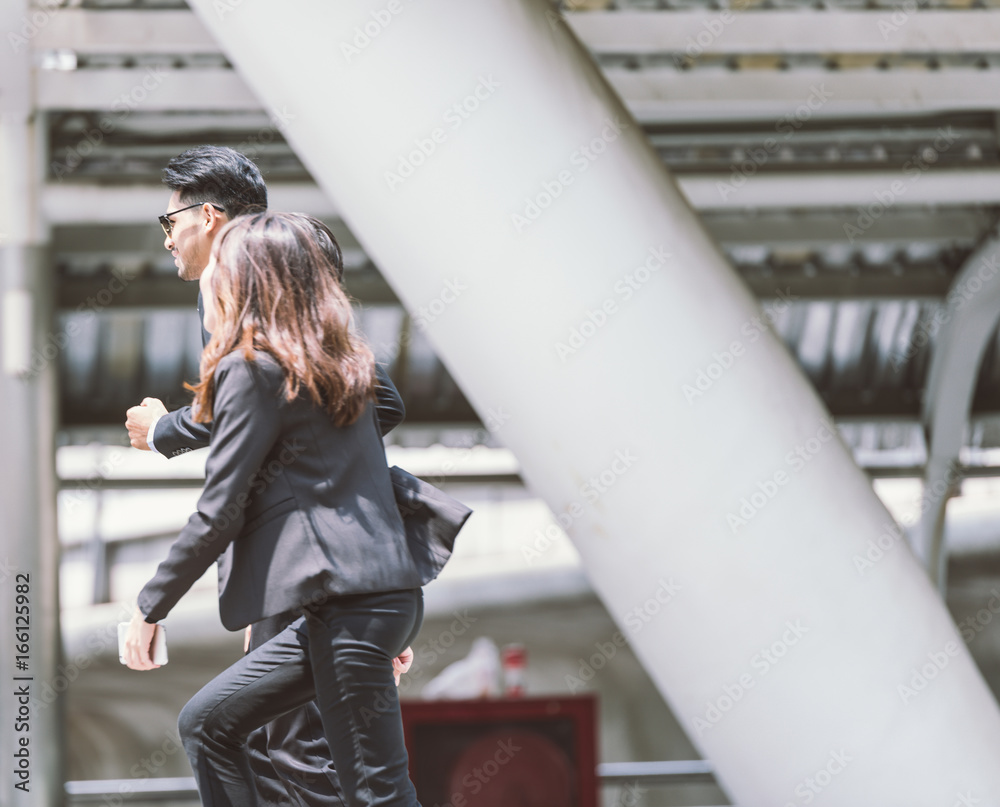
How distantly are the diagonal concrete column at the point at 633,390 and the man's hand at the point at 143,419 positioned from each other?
832 millimetres

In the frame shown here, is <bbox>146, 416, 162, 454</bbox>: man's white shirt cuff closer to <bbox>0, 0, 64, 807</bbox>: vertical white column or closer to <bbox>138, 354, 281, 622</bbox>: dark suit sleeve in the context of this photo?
<bbox>138, 354, 281, 622</bbox>: dark suit sleeve

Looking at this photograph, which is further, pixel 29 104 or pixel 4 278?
pixel 4 278

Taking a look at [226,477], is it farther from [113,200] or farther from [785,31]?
[113,200]

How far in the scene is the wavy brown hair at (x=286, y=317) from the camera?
5.34ft

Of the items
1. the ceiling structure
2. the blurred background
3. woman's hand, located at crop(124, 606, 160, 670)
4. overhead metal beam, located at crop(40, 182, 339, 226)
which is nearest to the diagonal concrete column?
the ceiling structure

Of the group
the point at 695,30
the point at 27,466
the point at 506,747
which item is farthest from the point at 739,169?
the point at 27,466

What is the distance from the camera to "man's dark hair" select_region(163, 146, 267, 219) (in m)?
1.88

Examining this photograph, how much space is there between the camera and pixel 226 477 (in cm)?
155

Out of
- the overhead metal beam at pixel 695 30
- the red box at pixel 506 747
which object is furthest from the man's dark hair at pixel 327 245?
the overhead metal beam at pixel 695 30

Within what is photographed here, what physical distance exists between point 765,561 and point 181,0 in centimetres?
437

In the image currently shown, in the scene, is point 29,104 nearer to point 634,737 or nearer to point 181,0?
point 181,0

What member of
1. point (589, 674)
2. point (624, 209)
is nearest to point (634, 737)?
point (589, 674)

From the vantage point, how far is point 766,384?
2482mm

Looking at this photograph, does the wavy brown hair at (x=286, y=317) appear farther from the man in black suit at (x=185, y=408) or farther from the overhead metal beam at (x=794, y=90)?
the overhead metal beam at (x=794, y=90)
